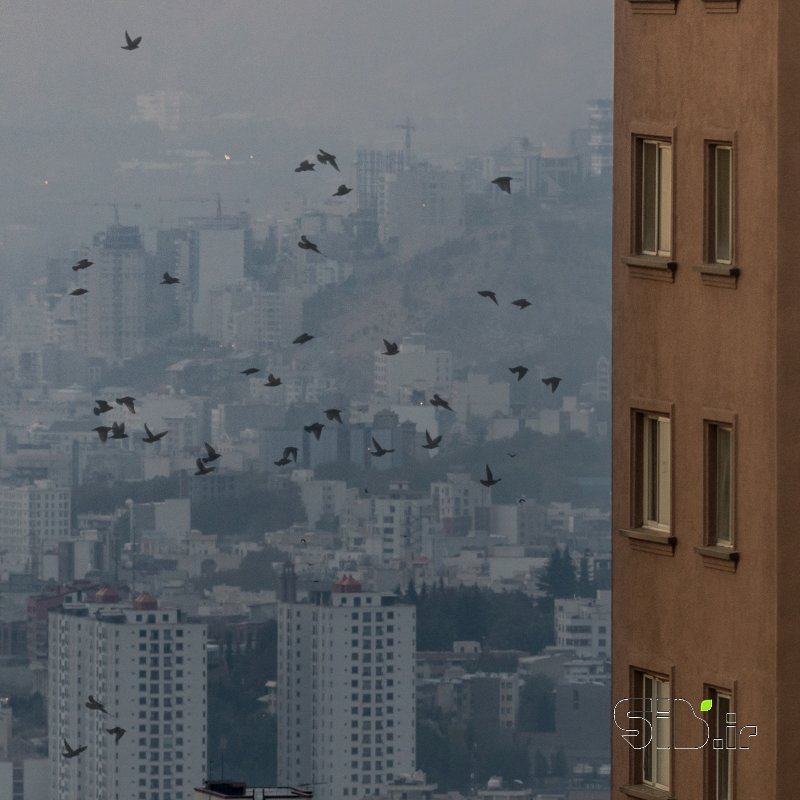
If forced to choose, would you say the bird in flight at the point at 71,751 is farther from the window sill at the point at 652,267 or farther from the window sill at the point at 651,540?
the window sill at the point at 652,267

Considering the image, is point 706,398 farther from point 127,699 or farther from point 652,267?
point 127,699

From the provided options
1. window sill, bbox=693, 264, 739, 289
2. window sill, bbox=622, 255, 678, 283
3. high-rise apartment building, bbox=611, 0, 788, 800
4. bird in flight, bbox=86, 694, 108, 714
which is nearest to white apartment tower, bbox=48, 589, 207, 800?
bird in flight, bbox=86, 694, 108, 714

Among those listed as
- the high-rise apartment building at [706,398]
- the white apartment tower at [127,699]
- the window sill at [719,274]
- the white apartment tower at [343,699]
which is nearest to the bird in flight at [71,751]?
the white apartment tower at [127,699]

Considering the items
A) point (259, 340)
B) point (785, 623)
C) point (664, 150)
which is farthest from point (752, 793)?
point (259, 340)

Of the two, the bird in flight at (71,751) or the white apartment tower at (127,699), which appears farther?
the white apartment tower at (127,699)

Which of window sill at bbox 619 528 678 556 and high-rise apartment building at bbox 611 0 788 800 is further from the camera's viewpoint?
window sill at bbox 619 528 678 556

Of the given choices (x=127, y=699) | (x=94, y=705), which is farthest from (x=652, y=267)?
Result: (x=127, y=699)

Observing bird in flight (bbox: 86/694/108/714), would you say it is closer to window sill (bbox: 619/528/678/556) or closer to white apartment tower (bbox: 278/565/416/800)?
white apartment tower (bbox: 278/565/416/800)
